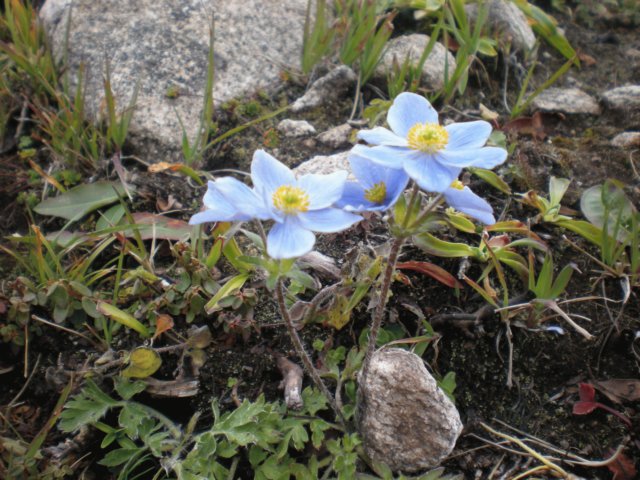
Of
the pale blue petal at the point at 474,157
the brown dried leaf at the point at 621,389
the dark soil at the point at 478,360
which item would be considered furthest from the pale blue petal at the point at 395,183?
the brown dried leaf at the point at 621,389

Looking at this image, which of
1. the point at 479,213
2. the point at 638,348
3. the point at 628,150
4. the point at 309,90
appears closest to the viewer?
the point at 479,213

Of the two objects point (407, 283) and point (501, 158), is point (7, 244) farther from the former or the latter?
point (501, 158)

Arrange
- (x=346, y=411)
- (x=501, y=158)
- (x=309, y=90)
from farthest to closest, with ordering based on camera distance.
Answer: (x=309, y=90), (x=346, y=411), (x=501, y=158)

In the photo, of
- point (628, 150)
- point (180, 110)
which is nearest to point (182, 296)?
point (180, 110)

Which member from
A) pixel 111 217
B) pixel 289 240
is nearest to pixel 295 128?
pixel 111 217

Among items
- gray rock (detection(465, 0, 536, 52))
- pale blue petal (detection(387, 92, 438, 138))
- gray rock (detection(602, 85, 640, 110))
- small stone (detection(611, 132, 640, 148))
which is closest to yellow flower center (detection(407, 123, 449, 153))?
pale blue petal (detection(387, 92, 438, 138))
